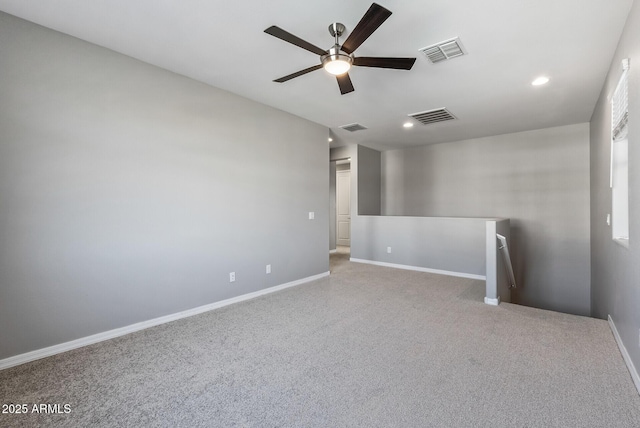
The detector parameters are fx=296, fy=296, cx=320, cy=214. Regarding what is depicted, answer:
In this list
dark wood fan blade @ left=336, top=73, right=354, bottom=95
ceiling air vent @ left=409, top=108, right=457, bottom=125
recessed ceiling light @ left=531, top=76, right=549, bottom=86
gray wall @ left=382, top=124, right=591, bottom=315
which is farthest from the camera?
gray wall @ left=382, top=124, right=591, bottom=315

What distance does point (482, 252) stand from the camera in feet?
16.5

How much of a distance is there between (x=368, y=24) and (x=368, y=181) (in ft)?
17.1

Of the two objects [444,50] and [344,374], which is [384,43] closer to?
[444,50]

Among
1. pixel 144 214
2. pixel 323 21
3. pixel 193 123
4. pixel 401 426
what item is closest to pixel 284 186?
pixel 193 123

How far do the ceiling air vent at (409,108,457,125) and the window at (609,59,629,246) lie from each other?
1893mm

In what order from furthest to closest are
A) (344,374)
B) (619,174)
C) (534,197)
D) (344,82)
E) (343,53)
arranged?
(534,197) < (619,174) < (344,82) < (343,53) < (344,374)

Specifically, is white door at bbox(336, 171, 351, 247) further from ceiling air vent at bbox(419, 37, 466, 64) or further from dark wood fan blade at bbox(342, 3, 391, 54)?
dark wood fan blade at bbox(342, 3, 391, 54)

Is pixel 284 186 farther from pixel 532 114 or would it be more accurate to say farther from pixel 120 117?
pixel 532 114

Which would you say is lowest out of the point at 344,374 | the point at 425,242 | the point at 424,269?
the point at 344,374

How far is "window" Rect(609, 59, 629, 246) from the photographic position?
2559mm

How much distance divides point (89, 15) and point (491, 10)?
9.98ft

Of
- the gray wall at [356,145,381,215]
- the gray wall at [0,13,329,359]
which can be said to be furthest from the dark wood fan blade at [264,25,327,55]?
the gray wall at [356,145,381,215]

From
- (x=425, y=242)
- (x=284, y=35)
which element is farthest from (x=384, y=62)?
(x=425, y=242)

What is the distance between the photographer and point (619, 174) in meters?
2.71
